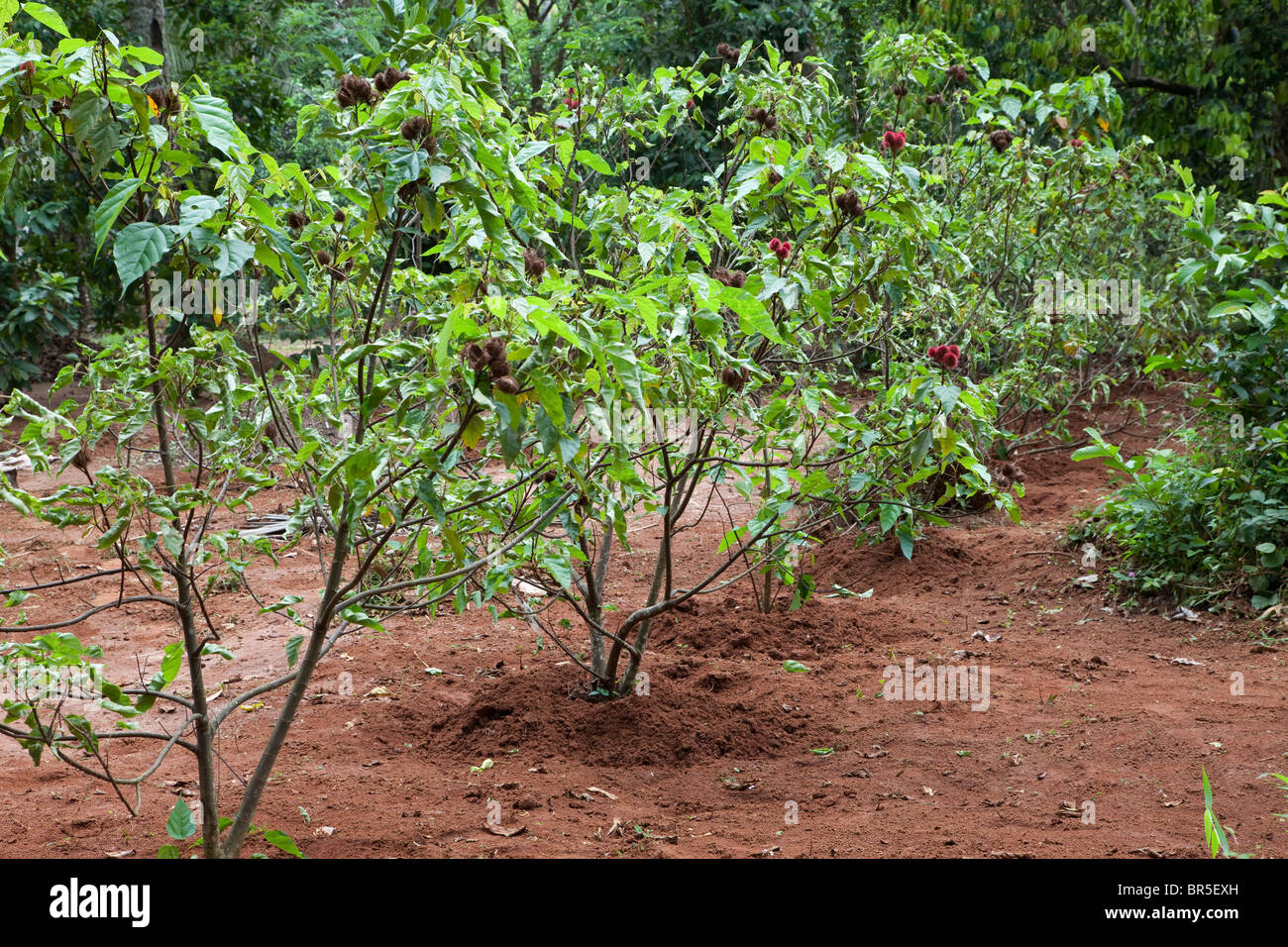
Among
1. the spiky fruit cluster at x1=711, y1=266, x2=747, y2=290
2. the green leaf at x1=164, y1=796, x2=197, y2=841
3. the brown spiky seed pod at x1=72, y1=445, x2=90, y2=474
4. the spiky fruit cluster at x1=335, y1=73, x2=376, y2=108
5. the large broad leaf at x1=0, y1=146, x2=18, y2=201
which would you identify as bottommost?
the green leaf at x1=164, y1=796, x2=197, y2=841

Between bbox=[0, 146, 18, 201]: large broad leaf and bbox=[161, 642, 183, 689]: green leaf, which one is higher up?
bbox=[0, 146, 18, 201]: large broad leaf

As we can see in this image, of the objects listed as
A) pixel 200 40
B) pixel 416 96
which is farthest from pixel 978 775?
pixel 200 40

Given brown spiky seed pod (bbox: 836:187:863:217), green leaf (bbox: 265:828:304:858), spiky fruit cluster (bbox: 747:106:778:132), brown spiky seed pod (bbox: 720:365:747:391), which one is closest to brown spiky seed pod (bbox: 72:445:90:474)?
green leaf (bbox: 265:828:304:858)

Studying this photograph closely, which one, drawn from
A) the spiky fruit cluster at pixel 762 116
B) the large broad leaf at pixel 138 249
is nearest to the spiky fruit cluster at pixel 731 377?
the spiky fruit cluster at pixel 762 116

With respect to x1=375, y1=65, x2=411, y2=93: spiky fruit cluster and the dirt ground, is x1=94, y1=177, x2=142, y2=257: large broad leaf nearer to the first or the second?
x1=375, y1=65, x2=411, y2=93: spiky fruit cluster

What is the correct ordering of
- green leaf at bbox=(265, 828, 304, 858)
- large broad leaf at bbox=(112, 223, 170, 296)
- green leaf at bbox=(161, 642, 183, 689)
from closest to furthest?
large broad leaf at bbox=(112, 223, 170, 296)
green leaf at bbox=(161, 642, 183, 689)
green leaf at bbox=(265, 828, 304, 858)

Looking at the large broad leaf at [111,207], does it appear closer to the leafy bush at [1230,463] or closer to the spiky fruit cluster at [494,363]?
the spiky fruit cluster at [494,363]

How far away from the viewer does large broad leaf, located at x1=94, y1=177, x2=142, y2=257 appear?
187 centimetres

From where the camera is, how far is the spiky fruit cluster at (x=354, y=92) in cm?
231

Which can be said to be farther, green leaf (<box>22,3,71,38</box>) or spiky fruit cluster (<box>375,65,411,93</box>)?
spiky fruit cluster (<box>375,65,411,93</box>)

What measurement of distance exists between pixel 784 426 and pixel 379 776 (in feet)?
5.57

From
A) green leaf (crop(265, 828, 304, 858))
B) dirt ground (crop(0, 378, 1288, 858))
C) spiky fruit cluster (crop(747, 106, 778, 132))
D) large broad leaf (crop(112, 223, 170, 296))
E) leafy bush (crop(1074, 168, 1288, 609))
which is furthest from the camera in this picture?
leafy bush (crop(1074, 168, 1288, 609))

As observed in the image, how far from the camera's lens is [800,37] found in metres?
12.2

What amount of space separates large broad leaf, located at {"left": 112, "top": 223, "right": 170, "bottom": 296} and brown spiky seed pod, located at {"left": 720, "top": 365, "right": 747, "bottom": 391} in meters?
1.37
